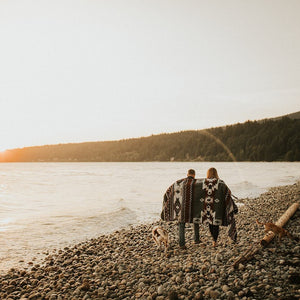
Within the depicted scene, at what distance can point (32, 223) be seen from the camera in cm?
1609

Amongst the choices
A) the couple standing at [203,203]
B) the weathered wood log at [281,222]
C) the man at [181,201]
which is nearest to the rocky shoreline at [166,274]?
the weathered wood log at [281,222]

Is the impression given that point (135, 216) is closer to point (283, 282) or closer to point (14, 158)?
point (283, 282)

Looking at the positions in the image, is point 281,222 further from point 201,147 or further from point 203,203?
point 201,147

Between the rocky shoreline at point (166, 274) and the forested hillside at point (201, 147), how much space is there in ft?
461

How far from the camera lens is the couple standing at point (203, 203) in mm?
7285

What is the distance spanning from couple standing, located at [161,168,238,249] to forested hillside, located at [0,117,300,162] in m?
140

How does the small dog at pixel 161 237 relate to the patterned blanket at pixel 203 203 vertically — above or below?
below

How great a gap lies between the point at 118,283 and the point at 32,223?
1188cm

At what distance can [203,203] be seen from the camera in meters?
7.41

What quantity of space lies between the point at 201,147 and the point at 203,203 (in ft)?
525

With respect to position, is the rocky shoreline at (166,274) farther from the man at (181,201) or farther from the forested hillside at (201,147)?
the forested hillside at (201,147)

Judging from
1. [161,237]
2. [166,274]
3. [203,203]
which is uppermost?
[203,203]

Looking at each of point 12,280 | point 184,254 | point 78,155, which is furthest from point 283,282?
point 78,155

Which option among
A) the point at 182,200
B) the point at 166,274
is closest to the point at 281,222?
the point at 182,200
